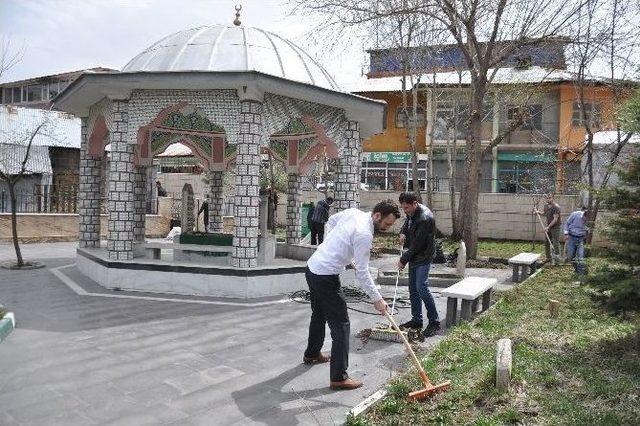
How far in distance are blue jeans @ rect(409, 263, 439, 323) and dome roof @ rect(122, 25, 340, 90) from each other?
4177mm

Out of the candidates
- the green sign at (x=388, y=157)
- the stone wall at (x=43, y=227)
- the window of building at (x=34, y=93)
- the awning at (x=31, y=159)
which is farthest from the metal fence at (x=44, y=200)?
the window of building at (x=34, y=93)

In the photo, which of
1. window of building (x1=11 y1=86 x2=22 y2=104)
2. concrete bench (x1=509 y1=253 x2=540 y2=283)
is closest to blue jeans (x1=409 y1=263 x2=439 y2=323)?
concrete bench (x1=509 y1=253 x2=540 y2=283)

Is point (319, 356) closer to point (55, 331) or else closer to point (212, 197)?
point (55, 331)

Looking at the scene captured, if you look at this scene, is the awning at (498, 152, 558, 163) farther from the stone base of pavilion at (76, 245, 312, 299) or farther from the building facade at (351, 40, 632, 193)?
the stone base of pavilion at (76, 245, 312, 299)

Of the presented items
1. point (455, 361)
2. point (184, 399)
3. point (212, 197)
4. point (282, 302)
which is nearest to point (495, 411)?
point (455, 361)

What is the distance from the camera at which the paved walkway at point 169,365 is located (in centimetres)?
429

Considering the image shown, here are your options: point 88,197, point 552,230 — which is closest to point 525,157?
point 552,230

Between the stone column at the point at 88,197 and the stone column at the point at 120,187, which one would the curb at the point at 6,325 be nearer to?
the stone column at the point at 120,187

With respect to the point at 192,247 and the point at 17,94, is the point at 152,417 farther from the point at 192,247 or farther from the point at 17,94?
the point at 17,94

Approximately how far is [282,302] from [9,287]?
4.90 metres

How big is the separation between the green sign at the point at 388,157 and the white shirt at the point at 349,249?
88.9 ft

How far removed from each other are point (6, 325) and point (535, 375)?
19.2 ft

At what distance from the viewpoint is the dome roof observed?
373 inches

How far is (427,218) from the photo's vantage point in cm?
697
